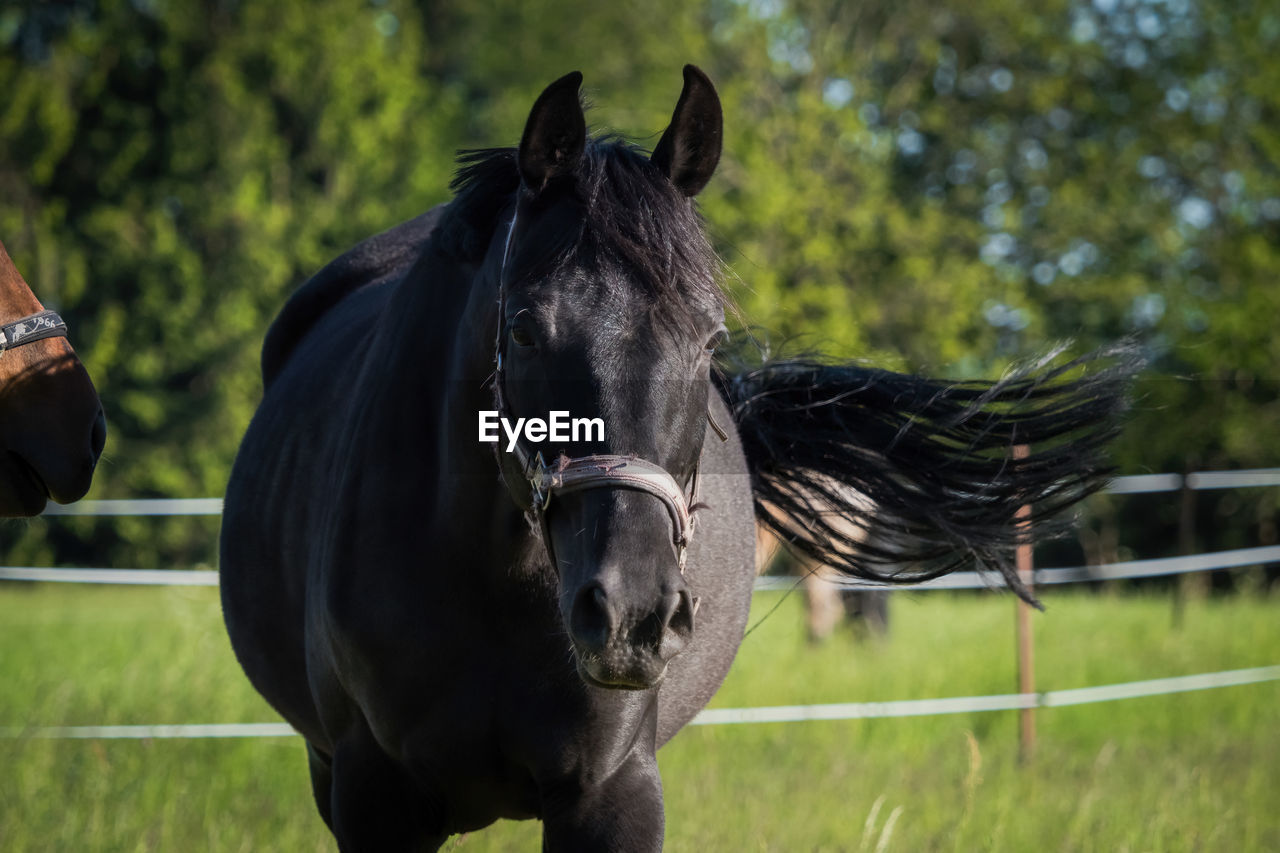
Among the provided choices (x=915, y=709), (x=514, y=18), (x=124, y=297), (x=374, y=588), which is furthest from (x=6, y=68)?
(x=374, y=588)

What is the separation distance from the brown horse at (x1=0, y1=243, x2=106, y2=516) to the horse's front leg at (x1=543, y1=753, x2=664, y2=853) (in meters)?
1.19

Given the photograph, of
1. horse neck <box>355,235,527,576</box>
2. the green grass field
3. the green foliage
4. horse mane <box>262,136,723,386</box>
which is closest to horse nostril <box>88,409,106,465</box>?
horse neck <box>355,235,527,576</box>

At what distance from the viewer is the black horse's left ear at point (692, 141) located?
2.03 meters

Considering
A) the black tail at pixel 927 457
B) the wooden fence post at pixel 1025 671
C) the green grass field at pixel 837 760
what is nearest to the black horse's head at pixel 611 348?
the black tail at pixel 927 457

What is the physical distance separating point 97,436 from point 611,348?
136cm

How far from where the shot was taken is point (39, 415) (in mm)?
2387

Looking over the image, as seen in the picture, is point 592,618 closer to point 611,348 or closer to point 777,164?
point 611,348

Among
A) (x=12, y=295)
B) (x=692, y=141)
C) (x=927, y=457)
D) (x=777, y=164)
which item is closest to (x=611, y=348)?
(x=692, y=141)

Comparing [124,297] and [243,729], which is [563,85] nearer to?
[243,729]

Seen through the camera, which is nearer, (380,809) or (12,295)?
(380,809)

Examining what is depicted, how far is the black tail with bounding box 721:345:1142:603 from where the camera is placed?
3.45 m

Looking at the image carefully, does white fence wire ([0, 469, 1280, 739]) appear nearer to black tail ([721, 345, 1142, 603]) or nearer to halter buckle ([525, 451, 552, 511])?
black tail ([721, 345, 1142, 603])

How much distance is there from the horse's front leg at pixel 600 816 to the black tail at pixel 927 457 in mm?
1458

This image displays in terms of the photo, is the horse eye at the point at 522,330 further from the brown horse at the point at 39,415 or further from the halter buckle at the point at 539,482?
the brown horse at the point at 39,415
